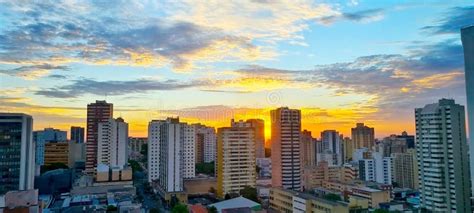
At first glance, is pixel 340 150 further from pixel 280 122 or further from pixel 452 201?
pixel 452 201

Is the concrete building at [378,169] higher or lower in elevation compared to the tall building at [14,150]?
lower

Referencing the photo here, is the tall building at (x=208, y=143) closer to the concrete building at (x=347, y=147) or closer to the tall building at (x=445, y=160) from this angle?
the concrete building at (x=347, y=147)

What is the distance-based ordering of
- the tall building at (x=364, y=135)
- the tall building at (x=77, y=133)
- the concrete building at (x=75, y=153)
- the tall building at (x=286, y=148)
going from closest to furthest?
the tall building at (x=286, y=148) < the concrete building at (x=75, y=153) < the tall building at (x=364, y=135) < the tall building at (x=77, y=133)

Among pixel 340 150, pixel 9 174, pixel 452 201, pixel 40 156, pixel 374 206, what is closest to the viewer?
pixel 452 201

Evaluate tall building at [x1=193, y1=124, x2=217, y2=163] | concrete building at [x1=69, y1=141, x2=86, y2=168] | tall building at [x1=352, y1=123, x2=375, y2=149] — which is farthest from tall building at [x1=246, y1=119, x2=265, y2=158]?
concrete building at [x1=69, y1=141, x2=86, y2=168]

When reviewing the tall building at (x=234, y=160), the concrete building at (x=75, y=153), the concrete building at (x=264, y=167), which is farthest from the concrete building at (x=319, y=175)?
the concrete building at (x=75, y=153)

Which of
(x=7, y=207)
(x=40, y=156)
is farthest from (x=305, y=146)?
(x=7, y=207)

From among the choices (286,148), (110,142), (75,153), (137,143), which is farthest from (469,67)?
(137,143)

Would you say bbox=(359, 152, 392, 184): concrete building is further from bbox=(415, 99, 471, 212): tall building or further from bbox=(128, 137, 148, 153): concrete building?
bbox=(128, 137, 148, 153): concrete building
